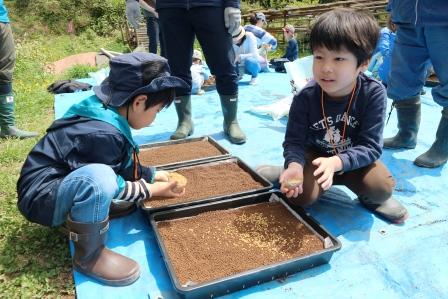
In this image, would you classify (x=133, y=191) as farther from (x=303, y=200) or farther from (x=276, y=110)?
(x=276, y=110)

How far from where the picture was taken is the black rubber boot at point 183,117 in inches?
112

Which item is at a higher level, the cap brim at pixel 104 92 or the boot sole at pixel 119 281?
the cap brim at pixel 104 92

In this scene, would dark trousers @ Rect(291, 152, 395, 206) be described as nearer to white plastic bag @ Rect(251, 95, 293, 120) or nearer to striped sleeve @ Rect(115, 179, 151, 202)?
striped sleeve @ Rect(115, 179, 151, 202)

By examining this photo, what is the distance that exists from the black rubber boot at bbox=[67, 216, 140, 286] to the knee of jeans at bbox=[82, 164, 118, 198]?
0.13 meters

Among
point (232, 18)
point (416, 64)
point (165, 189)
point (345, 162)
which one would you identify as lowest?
point (165, 189)

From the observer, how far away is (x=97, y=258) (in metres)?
1.42

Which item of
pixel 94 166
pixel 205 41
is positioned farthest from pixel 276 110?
pixel 94 166

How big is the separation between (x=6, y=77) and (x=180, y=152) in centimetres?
162

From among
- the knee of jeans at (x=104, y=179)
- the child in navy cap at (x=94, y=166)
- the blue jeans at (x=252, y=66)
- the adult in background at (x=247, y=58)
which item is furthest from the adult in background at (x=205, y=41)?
the blue jeans at (x=252, y=66)

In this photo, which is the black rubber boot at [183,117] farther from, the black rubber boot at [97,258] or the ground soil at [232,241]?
the black rubber boot at [97,258]

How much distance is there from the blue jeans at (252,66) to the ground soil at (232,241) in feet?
10.3

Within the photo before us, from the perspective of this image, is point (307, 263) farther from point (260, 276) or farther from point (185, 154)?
point (185, 154)

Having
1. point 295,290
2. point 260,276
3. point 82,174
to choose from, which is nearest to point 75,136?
point 82,174

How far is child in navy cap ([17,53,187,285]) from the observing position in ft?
4.48
